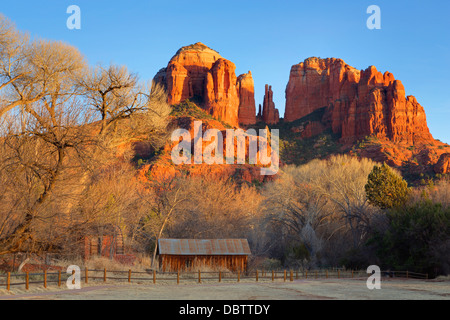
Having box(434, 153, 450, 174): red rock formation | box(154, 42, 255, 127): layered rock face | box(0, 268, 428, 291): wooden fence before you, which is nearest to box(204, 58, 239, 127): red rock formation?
box(154, 42, 255, 127): layered rock face

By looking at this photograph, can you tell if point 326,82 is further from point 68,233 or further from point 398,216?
point 68,233

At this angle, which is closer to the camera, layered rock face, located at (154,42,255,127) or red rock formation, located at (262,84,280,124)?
layered rock face, located at (154,42,255,127)

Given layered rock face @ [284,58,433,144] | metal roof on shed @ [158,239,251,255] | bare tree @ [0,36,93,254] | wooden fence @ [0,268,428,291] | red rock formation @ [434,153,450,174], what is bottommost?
wooden fence @ [0,268,428,291]

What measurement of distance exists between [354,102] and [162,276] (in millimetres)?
108653

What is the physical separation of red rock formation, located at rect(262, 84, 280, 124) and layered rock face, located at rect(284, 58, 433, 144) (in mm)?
4324

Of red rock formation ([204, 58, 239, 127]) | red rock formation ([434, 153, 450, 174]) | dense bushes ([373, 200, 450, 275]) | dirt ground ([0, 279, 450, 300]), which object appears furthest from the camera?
red rock formation ([204, 58, 239, 127])

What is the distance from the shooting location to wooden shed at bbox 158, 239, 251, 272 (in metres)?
33.1

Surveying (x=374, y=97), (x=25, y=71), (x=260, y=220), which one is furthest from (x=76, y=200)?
(x=374, y=97)

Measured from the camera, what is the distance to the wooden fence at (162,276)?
70.9 feet

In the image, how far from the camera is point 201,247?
34156mm

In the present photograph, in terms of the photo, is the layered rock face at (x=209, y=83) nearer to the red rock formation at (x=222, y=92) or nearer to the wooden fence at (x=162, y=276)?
the red rock formation at (x=222, y=92)

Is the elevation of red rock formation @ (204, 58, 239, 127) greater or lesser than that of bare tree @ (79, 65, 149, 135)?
greater

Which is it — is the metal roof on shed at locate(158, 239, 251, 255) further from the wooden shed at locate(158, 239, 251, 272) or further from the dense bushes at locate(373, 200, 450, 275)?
the dense bushes at locate(373, 200, 450, 275)

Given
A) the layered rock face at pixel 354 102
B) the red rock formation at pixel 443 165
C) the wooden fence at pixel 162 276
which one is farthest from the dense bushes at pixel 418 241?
the layered rock face at pixel 354 102
